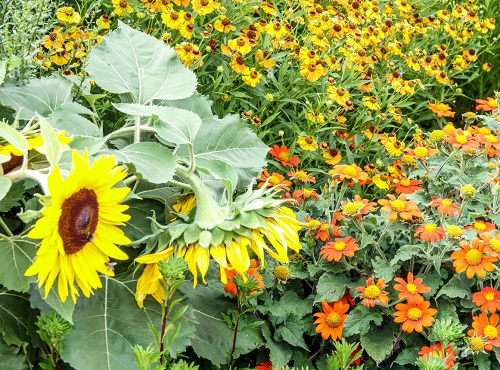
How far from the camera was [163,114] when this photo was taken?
1.52 metres

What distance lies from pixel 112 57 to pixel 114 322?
0.66m

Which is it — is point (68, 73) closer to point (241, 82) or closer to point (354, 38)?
point (241, 82)

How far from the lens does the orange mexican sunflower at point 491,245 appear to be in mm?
1757

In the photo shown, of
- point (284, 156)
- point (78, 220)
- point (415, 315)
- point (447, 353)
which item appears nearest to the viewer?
point (78, 220)

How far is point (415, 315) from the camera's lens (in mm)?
1733

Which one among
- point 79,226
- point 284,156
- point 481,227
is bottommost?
point 284,156

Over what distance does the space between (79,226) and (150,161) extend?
0.77ft

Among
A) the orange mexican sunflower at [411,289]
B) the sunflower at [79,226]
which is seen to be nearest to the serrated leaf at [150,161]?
the sunflower at [79,226]

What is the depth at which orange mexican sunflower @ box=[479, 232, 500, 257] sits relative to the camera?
1.76 meters

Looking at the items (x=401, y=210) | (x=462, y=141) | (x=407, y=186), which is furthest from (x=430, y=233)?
A: (x=407, y=186)

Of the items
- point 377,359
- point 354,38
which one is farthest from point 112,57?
point 354,38

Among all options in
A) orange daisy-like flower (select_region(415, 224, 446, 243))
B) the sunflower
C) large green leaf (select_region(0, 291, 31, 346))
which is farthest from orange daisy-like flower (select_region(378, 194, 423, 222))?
large green leaf (select_region(0, 291, 31, 346))

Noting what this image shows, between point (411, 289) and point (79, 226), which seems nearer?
point (79, 226)

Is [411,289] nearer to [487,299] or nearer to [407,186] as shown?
[487,299]
